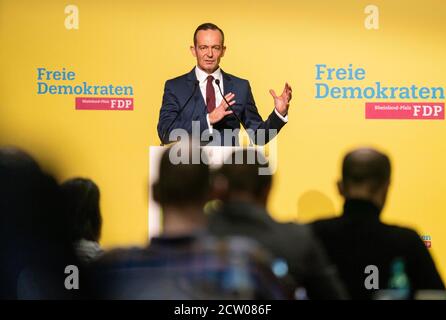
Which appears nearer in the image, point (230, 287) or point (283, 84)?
point (230, 287)

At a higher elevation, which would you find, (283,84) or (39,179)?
(283,84)

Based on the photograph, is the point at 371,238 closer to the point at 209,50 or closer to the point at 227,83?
the point at 227,83

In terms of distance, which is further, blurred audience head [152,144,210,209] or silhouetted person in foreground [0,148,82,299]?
blurred audience head [152,144,210,209]

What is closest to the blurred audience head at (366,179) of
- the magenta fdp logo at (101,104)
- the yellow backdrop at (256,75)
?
the yellow backdrop at (256,75)

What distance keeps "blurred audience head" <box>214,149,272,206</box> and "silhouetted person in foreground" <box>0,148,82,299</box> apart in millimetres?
843

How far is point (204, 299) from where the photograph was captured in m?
2.77

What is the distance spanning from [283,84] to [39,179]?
247 centimetres

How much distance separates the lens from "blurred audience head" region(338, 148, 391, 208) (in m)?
3.66

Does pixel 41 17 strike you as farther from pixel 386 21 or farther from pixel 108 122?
pixel 386 21

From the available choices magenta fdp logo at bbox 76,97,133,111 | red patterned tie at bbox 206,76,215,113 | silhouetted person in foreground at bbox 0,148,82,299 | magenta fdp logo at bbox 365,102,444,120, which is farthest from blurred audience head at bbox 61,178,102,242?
magenta fdp logo at bbox 365,102,444,120

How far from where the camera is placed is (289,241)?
3.28m

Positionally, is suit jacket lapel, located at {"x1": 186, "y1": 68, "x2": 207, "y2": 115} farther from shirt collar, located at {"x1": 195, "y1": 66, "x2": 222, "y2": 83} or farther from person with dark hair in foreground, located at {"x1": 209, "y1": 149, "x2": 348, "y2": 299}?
person with dark hair in foreground, located at {"x1": 209, "y1": 149, "x2": 348, "y2": 299}

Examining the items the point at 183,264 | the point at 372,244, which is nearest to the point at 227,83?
the point at 372,244

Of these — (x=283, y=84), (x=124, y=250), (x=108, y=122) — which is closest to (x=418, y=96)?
(x=283, y=84)
